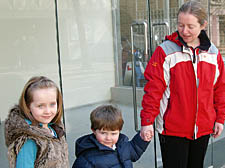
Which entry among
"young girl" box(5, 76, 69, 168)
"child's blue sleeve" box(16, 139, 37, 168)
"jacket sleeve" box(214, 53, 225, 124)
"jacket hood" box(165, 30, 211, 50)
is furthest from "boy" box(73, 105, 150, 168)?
"jacket sleeve" box(214, 53, 225, 124)

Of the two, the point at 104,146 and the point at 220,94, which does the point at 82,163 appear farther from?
the point at 220,94

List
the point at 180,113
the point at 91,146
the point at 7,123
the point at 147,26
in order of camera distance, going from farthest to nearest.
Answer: the point at 147,26
the point at 180,113
the point at 91,146
the point at 7,123

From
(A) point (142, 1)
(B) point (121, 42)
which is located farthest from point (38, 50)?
(A) point (142, 1)

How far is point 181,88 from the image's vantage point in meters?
2.12

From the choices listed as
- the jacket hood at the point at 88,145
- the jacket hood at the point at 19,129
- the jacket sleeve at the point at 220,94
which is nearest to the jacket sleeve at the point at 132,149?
the jacket hood at the point at 88,145

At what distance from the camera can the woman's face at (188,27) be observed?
6.75 feet

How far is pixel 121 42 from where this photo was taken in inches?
146

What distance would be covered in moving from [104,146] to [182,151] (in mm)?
634

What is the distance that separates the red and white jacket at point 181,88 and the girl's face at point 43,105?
0.68 m

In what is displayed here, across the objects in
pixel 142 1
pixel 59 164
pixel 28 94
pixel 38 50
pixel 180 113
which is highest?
pixel 142 1

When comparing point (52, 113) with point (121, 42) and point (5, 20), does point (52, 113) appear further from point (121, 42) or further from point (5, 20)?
point (121, 42)

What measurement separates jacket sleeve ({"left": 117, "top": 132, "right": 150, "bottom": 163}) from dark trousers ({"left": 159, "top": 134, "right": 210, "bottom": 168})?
0.27 metres

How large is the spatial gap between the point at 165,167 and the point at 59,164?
3.05 feet

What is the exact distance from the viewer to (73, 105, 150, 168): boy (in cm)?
186
